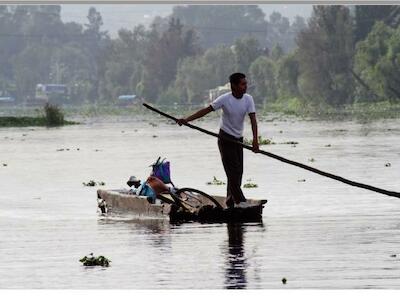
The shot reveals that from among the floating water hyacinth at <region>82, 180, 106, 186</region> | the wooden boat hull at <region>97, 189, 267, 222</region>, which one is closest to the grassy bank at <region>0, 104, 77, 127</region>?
the floating water hyacinth at <region>82, 180, 106, 186</region>

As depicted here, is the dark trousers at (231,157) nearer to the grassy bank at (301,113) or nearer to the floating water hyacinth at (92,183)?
the floating water hyacinth at (92,183)

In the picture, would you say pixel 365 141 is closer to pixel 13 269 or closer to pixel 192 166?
pixel 192 166

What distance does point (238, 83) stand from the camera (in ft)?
72.7

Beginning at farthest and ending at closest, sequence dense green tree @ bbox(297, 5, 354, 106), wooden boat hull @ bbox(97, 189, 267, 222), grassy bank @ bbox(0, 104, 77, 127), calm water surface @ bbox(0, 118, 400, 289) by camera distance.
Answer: dense green tree @ bbox(297, 5, 354, 106) < grassy bank @ bbox(0, 104, 77, 127) < wooden boat hull @ bbox(97, 189, 267, 222) < calm water surface @ bbox(0, 118, 400, 289)

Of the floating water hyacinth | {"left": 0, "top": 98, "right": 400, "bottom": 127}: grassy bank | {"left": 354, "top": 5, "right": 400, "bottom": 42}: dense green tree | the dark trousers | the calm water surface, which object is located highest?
{"left": 354, "top": 5, "right": 400, "bottom": 42}: dense green tree

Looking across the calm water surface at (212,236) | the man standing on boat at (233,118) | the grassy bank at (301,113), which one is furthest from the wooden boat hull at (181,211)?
the grassy bank at (301,113)

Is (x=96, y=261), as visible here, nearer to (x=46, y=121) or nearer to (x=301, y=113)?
(x=46, y=121)

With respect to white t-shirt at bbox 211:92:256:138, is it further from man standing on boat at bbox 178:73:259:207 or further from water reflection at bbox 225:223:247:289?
water reflection at bbox 225:223:247:289

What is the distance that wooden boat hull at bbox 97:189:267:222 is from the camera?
76.8 feet

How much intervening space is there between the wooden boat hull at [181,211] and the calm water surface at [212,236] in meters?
0.23

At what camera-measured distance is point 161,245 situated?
67.5ft

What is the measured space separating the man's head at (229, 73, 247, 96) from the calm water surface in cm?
189

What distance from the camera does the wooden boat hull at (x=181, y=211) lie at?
76.8ft
